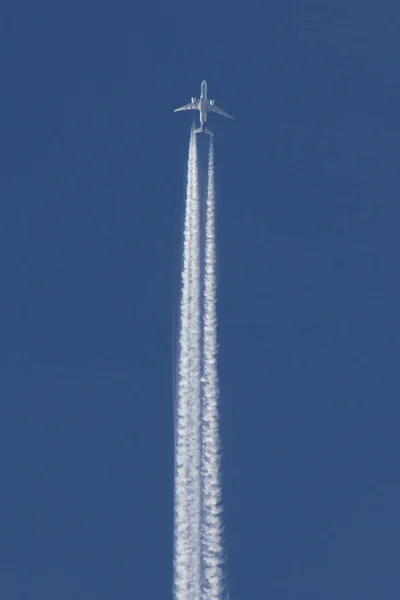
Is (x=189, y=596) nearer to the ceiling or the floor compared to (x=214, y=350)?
nearer to the floor

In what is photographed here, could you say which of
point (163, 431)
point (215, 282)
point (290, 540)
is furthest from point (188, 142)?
point (290, 540)

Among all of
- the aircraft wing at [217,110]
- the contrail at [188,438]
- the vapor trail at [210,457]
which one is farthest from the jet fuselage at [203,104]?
the vapor trail at [210,457]

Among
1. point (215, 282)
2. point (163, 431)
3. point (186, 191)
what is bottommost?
point (163, 431)

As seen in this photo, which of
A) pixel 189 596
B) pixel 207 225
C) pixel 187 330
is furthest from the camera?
pixel 207 225

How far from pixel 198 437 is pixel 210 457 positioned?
57.2 inches

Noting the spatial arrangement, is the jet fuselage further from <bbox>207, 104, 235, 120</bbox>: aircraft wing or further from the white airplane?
<bbox>207, 104, 235, 120</bbox>: aircraft wing

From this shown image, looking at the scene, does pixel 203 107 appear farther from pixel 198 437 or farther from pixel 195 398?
pixel 198 437

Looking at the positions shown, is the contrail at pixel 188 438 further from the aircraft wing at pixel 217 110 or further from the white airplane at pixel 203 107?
the aircraft wing at pixel 217 110

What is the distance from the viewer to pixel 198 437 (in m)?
103

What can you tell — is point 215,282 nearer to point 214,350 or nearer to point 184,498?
point 214,350

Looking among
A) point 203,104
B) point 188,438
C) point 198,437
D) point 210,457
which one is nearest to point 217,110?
point 203,104

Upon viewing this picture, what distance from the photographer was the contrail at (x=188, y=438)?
99.8 meters

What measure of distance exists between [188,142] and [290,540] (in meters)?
30.2

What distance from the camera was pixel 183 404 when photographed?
104375 millimetres
